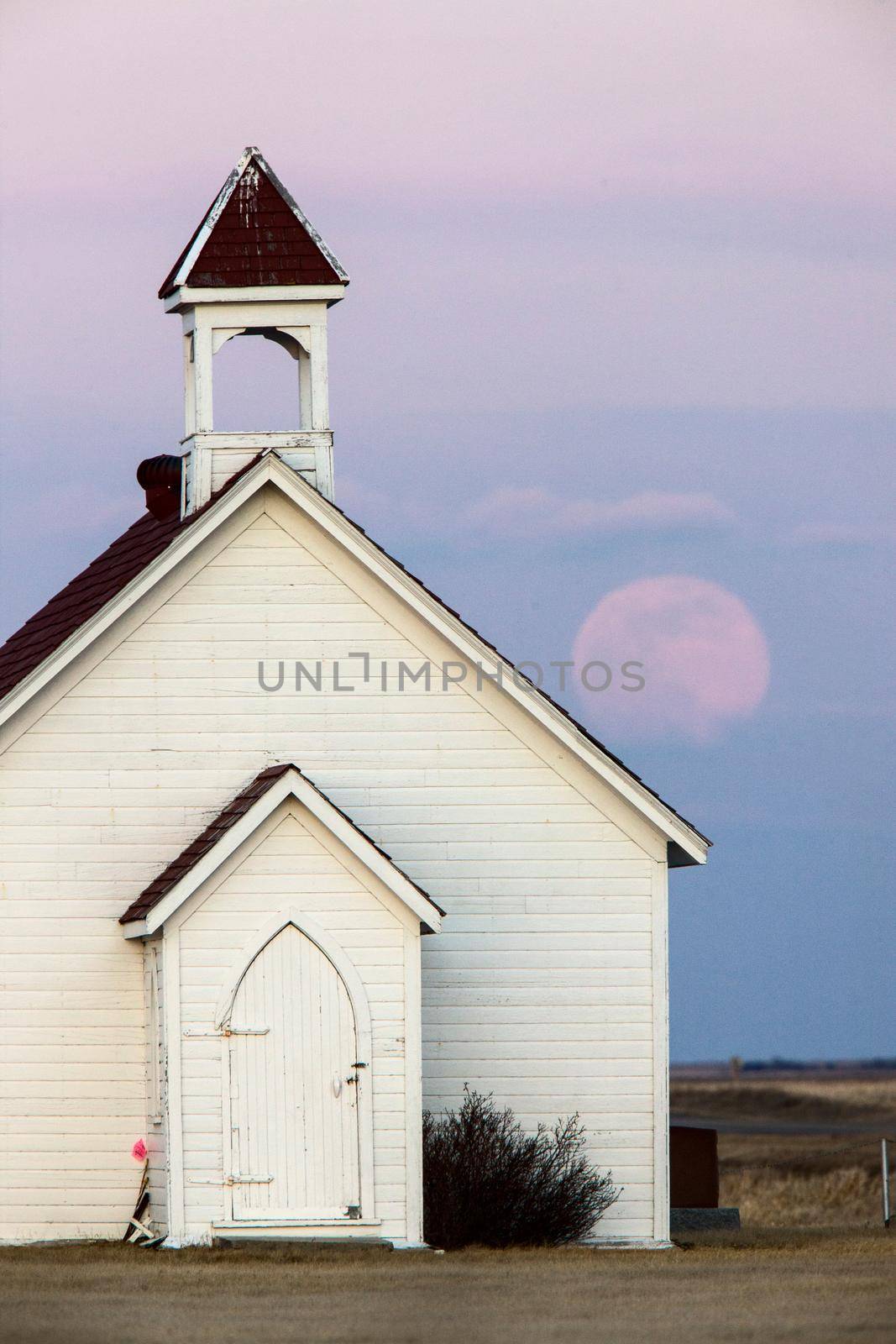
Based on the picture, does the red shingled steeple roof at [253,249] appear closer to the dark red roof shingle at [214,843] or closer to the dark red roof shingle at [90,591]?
the dark red roof shingle at [90,591]

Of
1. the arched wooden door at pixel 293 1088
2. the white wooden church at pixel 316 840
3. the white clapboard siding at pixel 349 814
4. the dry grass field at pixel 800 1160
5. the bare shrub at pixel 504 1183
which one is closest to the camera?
the arched wooden door at pixel 293 1088

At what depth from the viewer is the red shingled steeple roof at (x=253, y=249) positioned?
71.8ft

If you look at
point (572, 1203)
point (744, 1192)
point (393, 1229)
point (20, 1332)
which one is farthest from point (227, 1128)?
point (744, 1192)

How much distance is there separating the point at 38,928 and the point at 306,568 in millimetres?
4338

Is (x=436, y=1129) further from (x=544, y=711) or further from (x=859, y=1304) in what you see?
(x=859, y=1304)

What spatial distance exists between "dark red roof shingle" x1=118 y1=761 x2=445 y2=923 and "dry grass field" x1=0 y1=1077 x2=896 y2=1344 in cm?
309

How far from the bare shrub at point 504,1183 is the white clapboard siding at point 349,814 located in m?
0.24

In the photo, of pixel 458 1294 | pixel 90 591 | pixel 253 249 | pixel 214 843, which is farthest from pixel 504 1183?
pixel 253 249

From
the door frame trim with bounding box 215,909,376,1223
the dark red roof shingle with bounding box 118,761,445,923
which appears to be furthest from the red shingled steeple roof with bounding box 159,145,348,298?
the door frame trim with bounding box 215,909,376,1223

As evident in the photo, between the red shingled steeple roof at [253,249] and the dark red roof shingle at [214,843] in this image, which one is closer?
the dark red roof shingle at [214,843]

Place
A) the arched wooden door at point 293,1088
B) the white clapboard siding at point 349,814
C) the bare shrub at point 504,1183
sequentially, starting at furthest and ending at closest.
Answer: the white clapboard siding at point 349,814
the bare shrub at point 504,1183
the arched wooden door at point 293,1088

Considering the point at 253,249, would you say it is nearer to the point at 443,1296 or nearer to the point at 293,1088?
the point at 293,1088

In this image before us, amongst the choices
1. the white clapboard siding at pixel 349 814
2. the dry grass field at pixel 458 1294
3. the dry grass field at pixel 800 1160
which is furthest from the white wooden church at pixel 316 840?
the dry grass field at pixel 800 1160

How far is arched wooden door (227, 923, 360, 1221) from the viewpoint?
18.5 m
